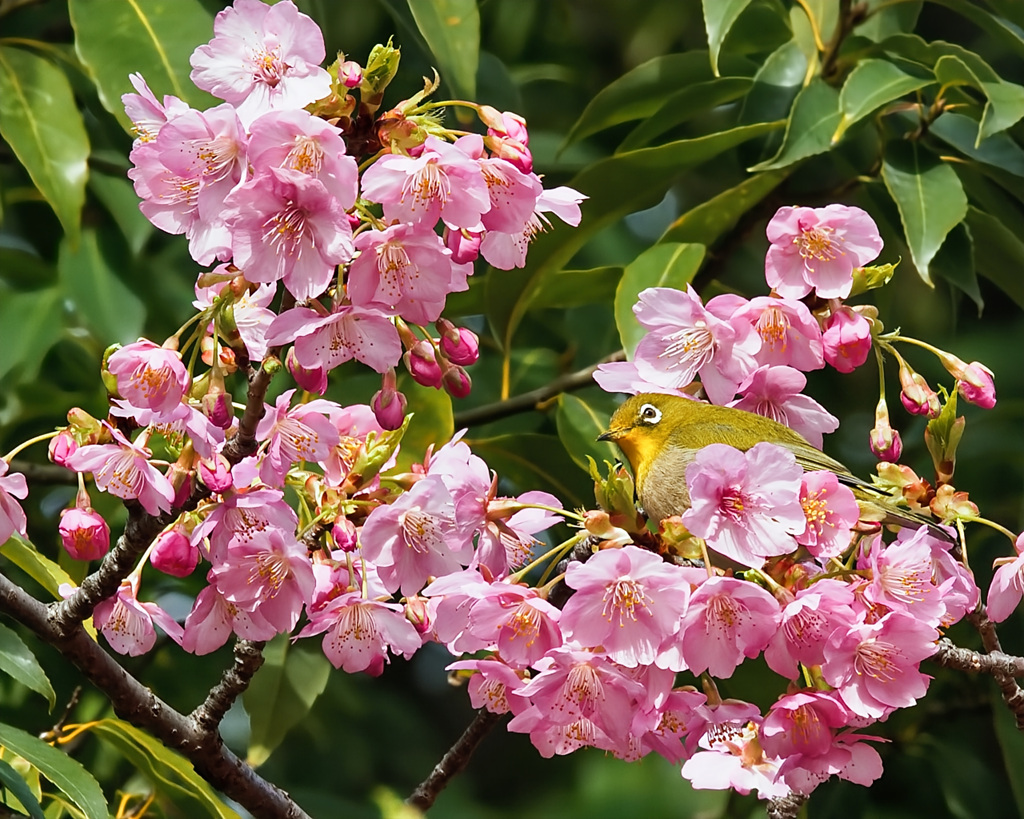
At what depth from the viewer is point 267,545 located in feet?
5.08

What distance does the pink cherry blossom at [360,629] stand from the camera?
1.69 meters

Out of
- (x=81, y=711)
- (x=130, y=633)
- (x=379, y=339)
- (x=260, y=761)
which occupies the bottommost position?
(x=81, y=711)

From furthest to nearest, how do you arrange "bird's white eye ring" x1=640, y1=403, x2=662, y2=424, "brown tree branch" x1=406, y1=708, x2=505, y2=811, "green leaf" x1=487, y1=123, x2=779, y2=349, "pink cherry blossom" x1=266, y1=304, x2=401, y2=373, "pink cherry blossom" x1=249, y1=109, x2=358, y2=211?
"green leaf" x1=487, y1=123, x2=779, y2=349
"bird's white eye ring" x1=640, y1=403, x2=662, y2=424
"brown tree branch" x1=406, y1=708, x2=505, y2=811
"pink cherry blossom" x1=266, y1=304, x2=401, y2=373
"pink cherry blossom" x1=249, y1=109, x2=358, y2=211

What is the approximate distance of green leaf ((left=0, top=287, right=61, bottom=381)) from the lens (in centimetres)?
284

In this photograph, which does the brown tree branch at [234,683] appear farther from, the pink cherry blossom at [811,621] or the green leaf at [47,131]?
the green leaf at [47,131]

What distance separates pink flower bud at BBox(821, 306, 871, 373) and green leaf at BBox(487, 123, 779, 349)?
802 millimetres

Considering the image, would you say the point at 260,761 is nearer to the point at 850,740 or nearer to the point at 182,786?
the point at 182,786

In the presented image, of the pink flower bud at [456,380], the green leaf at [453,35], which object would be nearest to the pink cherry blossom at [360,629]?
the pink flower bud at [456,380]

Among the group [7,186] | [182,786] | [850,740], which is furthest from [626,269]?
[7,186]

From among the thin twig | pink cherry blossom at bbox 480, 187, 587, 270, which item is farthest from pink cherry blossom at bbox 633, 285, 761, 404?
the thin twig

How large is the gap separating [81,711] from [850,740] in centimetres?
196

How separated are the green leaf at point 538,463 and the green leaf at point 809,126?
68cm

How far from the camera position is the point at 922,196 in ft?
8.08

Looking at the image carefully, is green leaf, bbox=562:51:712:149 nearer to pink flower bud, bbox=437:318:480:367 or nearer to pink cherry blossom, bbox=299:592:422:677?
pink flower bud, bbox=437:318:480:367
